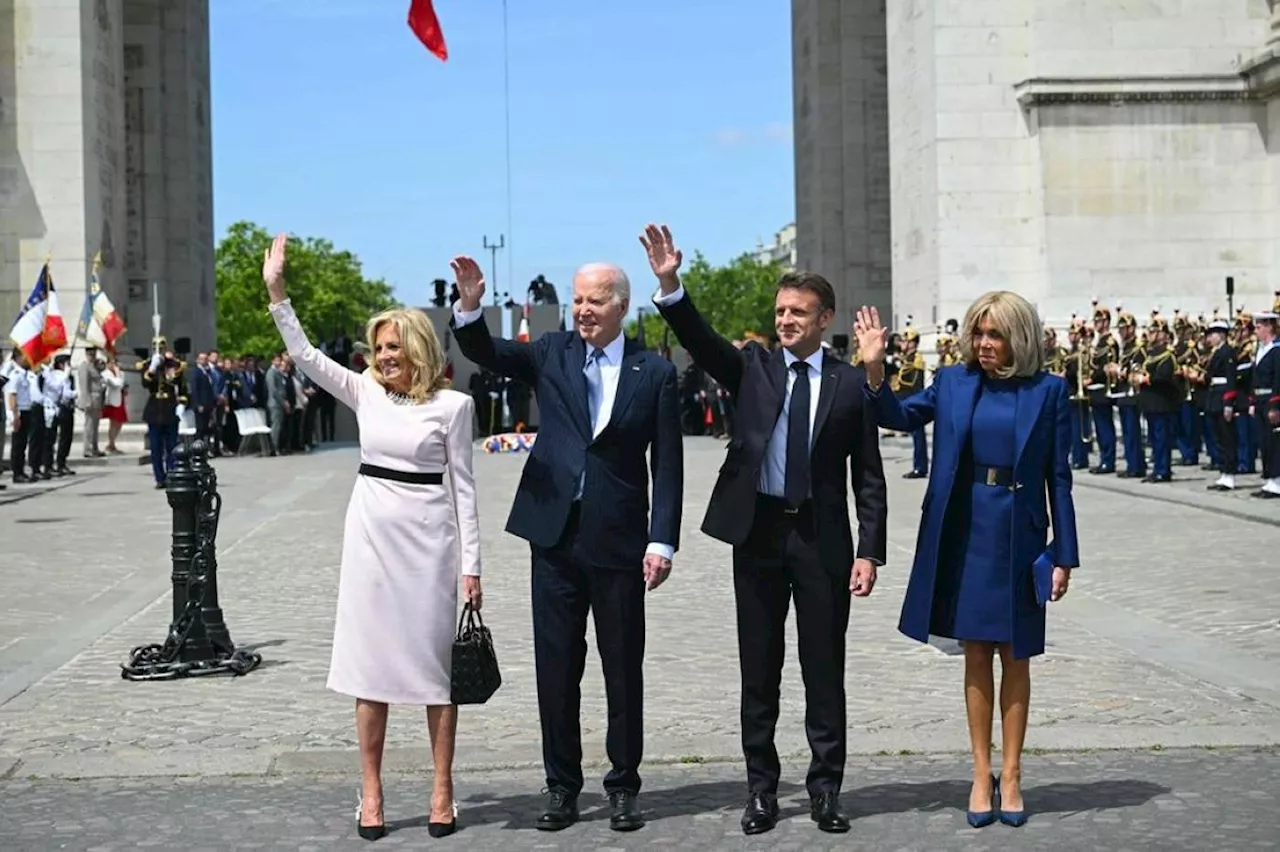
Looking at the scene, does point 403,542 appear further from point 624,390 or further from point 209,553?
point 209,553

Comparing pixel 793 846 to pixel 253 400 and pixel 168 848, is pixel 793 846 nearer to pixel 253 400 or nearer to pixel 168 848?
pixel 168 848

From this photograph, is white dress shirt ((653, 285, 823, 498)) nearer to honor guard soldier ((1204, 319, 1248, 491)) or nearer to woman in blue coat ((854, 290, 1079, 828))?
woman in blue coat ((854, 290, 1079, 828))

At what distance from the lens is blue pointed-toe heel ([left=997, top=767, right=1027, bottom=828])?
6.99 meters

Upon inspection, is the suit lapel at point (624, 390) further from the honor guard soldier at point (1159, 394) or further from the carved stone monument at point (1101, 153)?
the carved stone monument at point (1101, 153)

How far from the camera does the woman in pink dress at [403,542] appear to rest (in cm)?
706

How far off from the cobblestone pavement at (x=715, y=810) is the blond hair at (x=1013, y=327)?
147 centimetres

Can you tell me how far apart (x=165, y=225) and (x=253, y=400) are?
8.48m

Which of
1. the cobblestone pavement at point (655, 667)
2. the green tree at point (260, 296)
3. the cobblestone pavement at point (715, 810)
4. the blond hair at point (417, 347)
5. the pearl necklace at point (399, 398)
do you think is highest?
the green tree at point (260, 296)

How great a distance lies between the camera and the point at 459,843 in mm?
6859

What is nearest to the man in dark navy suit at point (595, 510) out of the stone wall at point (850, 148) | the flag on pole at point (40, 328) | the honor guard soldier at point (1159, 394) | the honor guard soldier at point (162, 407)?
the honor guard soldier at point (1159, 394)

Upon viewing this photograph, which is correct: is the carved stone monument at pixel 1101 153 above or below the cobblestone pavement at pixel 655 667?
above

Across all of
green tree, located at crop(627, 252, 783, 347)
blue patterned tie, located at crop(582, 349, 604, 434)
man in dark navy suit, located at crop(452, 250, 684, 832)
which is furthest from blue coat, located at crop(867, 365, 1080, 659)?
green tree, located at crop(627, 252, 783, 347)

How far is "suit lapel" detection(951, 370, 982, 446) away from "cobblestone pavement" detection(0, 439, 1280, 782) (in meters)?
1.78

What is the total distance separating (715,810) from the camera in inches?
289
